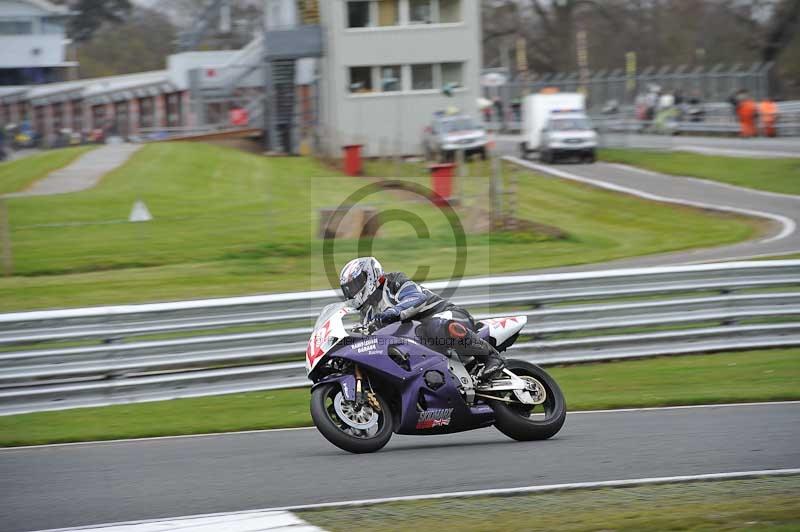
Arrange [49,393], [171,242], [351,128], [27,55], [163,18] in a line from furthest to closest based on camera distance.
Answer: [163,18] → [27,55] → [351,128] → [171,242] → [49,393]

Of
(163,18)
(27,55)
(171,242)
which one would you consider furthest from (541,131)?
(163,18)

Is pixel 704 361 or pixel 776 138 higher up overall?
pixel 776 138

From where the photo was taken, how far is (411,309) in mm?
7758

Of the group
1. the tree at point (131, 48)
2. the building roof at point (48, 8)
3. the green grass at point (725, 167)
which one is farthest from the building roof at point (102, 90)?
the green grass at point (725, 167)

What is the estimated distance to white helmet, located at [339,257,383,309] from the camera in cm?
762

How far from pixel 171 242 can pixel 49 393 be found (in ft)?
29.9

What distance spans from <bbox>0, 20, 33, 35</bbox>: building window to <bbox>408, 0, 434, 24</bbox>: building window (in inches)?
1519

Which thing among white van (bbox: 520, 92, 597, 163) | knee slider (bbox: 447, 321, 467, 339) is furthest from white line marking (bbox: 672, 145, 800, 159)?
knee slider (bbox: 447, 321, 467, 339)

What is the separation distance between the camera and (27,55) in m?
70.4

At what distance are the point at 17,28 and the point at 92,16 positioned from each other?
15645 mm

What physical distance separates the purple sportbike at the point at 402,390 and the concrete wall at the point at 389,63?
3324cm

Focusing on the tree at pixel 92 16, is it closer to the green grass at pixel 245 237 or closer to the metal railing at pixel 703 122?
the metal railing at pixel 703 122

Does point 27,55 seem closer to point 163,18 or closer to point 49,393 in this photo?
point 163,18

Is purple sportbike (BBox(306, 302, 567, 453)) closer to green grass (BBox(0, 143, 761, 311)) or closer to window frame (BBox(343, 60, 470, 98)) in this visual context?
green grass (BBox(0, 143, 761, 311))
